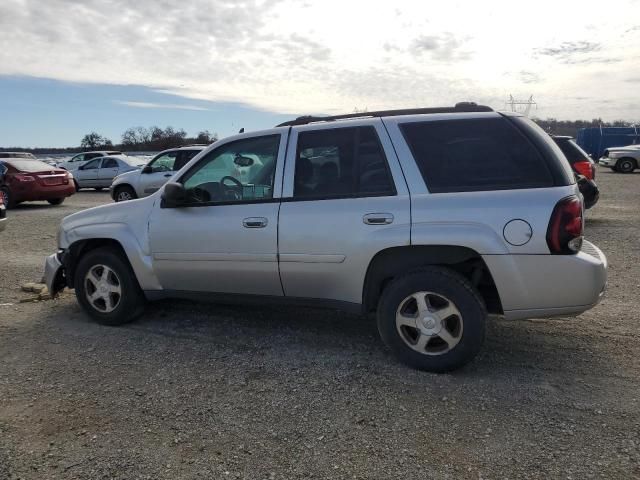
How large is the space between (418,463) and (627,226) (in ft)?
30.2

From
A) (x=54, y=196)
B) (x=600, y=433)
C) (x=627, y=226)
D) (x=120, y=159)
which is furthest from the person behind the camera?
(x=120, y=159)

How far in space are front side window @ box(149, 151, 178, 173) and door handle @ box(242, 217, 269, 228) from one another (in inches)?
431

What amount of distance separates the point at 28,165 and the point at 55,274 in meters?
12.2

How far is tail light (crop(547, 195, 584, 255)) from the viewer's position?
10.8 ft

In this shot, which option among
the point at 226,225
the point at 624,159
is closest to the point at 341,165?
the point at 226,225

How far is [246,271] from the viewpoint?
4188 millimetres

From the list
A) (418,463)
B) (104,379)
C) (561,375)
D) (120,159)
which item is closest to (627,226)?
(561,375)

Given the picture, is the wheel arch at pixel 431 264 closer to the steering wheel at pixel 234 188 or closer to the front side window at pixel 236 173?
the front side window at pixel 236 173

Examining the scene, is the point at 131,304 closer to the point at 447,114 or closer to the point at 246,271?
the point at 246,271

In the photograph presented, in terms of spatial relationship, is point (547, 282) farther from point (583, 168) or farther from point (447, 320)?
point (583, 168)

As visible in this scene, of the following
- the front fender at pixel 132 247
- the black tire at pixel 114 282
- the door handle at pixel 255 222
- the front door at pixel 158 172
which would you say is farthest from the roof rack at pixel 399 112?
the front door at pixel 158 172

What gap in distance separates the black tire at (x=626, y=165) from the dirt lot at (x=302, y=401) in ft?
83.8

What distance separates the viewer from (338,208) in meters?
3.81

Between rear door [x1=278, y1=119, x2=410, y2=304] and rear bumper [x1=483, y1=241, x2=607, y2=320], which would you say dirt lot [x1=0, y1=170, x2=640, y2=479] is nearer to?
rear bumper [x1=483, y1=241, x2=607, y2=320]
